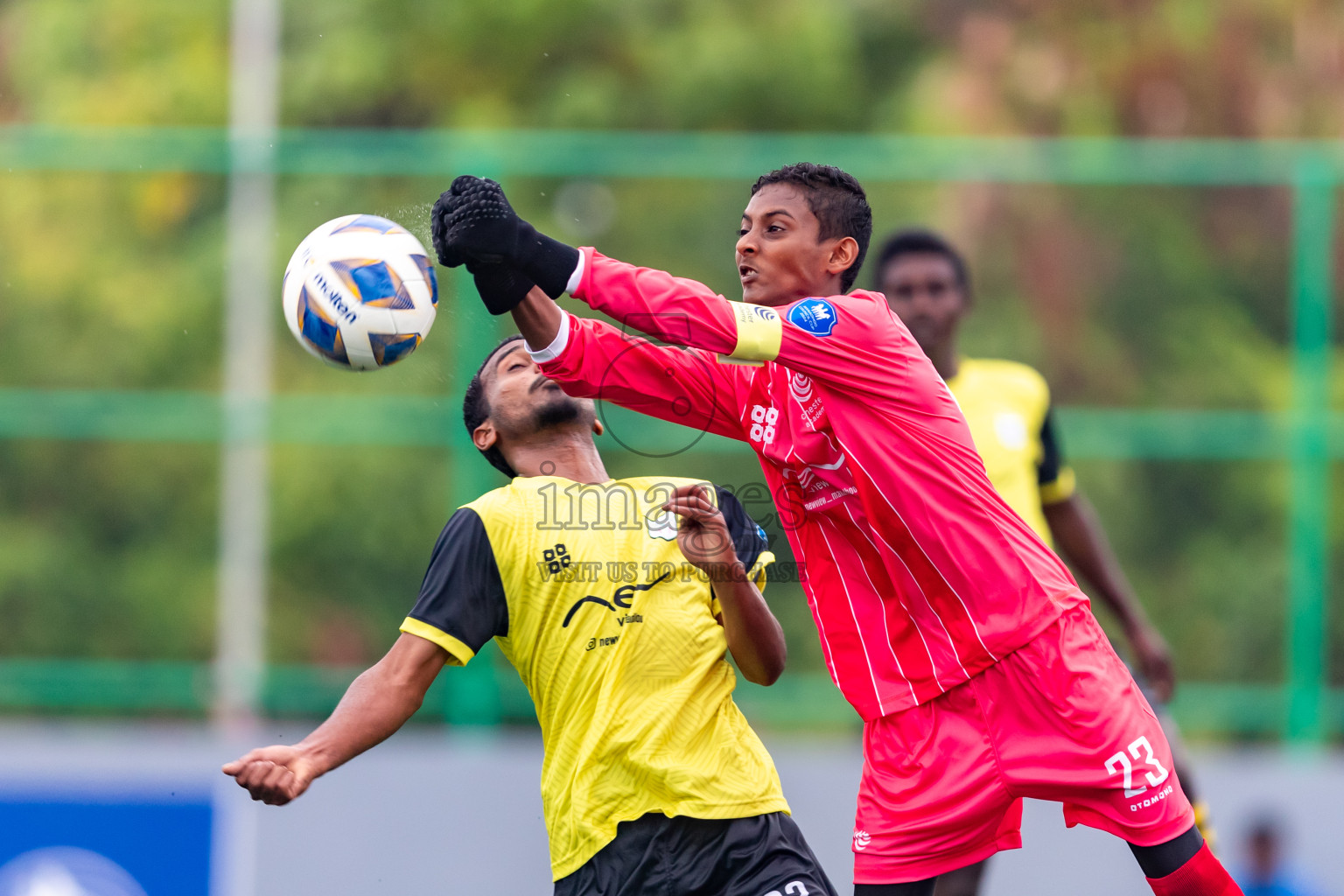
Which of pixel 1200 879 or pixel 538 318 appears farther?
pixel 1200 879

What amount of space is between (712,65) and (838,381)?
1106 centimetres

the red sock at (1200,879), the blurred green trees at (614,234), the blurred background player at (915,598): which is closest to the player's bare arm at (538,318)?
the blurred background player at (915,598)

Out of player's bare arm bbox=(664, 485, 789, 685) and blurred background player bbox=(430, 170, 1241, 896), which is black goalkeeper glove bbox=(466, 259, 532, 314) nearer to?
blurred background player bbox=(430, 170, 1241, 896)

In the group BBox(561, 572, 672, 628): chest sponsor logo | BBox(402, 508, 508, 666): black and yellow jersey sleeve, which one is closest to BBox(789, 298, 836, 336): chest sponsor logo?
BBox(561, 572, 672, 628): chest sponsor logo

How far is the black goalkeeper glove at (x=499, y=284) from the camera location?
316cm

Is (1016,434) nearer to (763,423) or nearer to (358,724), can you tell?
(763,423)

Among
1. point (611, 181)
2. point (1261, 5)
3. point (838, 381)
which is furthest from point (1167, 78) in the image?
point (838, 381)

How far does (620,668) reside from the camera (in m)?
3.52

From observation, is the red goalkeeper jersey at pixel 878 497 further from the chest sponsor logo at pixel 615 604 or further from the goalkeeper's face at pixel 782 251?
the chest sponsor logo at pixel 615 604

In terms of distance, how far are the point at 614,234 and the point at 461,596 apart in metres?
5.94

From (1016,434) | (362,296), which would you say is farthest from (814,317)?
(1016,434)

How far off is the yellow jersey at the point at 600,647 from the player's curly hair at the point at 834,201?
731 mm

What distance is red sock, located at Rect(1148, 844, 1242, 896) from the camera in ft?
11.3

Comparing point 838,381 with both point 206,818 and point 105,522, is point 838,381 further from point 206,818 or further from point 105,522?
point 105,522
